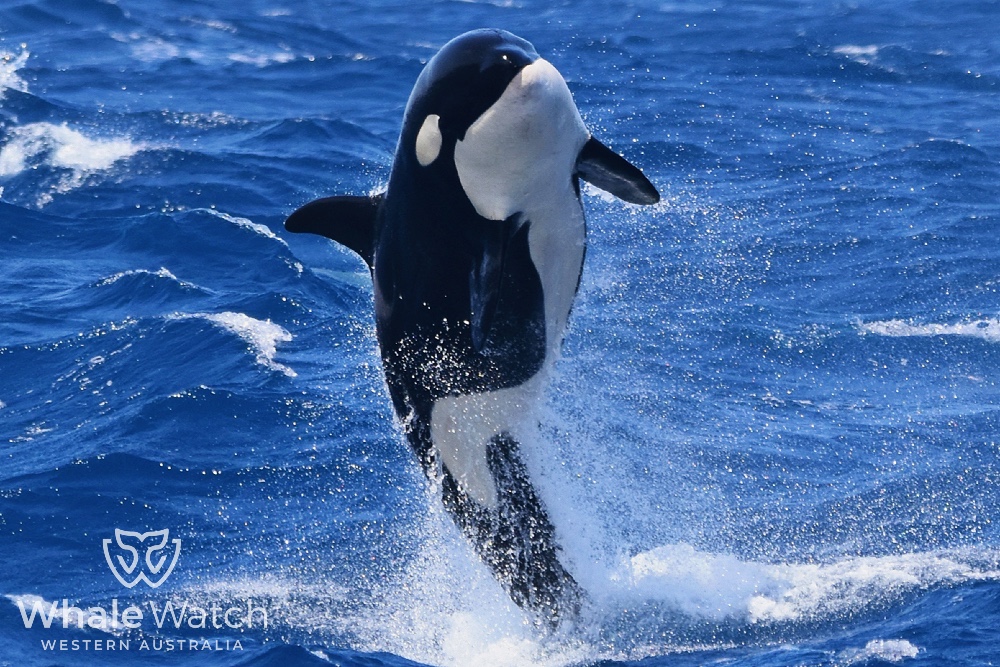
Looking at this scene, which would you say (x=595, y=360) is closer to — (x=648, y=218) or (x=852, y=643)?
(x=648, y=218)

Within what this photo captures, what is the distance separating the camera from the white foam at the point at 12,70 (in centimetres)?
2569

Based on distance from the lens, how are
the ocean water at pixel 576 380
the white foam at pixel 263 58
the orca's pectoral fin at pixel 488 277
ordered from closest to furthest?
the orca's pectoral fin at pixel 488 277 → the ocean water at pixel 576 380 → the white foam at pixel 263 58

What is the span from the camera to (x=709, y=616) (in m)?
10.6

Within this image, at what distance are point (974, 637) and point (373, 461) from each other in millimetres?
6093

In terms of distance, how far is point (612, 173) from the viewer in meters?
8.93

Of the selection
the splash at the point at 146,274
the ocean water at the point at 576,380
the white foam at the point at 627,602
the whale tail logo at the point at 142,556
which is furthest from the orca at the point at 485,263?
the splash at the point at 146,274

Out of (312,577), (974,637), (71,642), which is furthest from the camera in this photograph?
(312,577)

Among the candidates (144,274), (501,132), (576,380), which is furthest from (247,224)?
(501,132)

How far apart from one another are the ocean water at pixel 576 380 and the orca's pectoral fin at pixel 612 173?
2146 mm

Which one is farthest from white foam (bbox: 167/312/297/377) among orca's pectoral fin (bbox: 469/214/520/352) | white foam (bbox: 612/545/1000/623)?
orca's pectoral fin (bbox: 469/214/520/352)

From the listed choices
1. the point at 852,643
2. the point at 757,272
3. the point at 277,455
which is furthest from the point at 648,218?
the point at 852,643

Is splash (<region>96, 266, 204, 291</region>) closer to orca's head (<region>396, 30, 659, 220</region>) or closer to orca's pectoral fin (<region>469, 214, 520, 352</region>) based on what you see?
orca's head (<region>396, 30, 659, 220</region>)

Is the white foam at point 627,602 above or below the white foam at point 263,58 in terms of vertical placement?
above

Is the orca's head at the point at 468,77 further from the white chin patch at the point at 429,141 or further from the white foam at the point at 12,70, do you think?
the white foam at the point at 12,70
